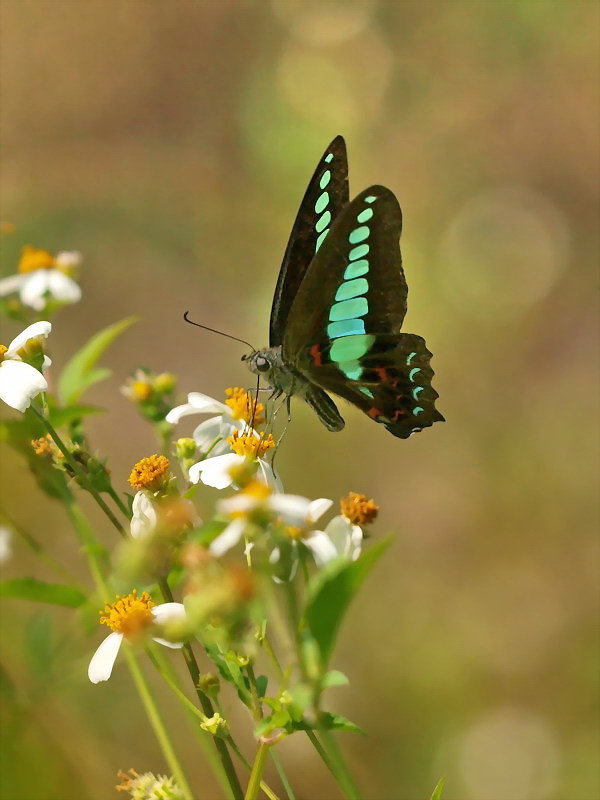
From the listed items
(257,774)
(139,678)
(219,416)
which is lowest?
(257,774)

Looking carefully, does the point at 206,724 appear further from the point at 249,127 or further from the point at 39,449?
the point at 249,127

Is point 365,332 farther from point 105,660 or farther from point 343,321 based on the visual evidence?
point 105,660

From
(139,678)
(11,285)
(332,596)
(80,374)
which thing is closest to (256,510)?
(332,596)

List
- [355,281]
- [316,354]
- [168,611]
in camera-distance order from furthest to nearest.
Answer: [316,354], [355,281], [168,611]

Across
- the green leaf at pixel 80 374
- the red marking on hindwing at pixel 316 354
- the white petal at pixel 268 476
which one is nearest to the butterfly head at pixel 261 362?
the red marking on hindwing at pixel 316 354

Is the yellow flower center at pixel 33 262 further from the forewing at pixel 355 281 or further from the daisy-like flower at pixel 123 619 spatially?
the daisy-like flower at pixel 123 619

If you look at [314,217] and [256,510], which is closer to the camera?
[256,510]

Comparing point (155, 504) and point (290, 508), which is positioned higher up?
point (155, 504)
